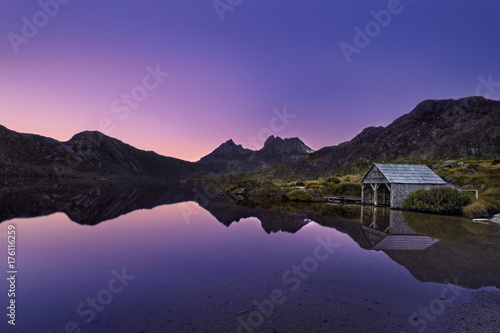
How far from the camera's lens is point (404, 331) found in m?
6.32

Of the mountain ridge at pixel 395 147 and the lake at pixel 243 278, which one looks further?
the mountain ridge at pixel 395 147

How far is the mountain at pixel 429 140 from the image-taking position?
91.8 m

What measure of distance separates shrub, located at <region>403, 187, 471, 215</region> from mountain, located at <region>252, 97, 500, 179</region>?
61581mm

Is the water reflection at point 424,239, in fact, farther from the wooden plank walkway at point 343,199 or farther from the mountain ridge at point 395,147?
the mountain ridge at point 395,147

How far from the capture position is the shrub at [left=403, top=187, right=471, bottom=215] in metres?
26.4

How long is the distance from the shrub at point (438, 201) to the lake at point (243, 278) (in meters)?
8.62

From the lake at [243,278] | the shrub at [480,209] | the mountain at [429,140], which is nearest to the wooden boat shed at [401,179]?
the shrub at [480,209]

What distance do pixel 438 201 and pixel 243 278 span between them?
1023 inches

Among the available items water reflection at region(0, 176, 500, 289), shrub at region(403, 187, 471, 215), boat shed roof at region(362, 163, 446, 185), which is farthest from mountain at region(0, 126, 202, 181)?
shrub at region(403, 187, 471, 215)

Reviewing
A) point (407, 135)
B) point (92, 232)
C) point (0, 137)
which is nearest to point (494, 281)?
point (92, 232)

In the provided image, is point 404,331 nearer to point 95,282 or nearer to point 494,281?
point 494,281

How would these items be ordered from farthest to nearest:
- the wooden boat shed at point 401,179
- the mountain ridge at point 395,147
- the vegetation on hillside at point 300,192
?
1. the mountain ridge at point 395,147
2. the vegetation on hillside at point 300,192
3. the wooden boat shed at point 401,179

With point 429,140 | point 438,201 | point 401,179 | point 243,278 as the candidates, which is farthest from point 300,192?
point 429,140

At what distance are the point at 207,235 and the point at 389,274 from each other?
435 inches
